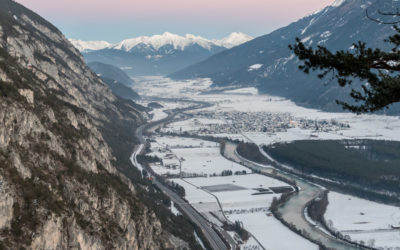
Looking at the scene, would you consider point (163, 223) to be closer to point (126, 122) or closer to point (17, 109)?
point (17, 109)

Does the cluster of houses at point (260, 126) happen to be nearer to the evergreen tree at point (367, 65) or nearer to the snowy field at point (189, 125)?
the snowy field at point (189, 125)

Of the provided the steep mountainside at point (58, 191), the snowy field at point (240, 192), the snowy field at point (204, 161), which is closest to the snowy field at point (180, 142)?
the snowy field at point (204, 161)

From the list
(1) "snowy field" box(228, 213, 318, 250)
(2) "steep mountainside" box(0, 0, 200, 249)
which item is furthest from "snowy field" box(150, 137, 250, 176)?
(2) "steep mountainside" box(0, 0, 200, 249)

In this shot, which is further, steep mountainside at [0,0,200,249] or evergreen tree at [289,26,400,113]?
steep mountainside at [0,0,200,249]

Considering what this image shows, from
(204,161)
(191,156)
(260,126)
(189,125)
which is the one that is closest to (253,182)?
(204,161)

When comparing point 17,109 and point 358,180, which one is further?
point 358,180

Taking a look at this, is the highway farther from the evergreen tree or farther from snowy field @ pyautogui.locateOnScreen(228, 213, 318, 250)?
the evergreen tree

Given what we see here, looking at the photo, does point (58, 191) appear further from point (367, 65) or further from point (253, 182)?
point (253, 182)

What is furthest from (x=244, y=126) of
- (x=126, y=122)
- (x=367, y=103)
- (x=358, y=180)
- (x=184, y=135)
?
(x=367, y=103)
